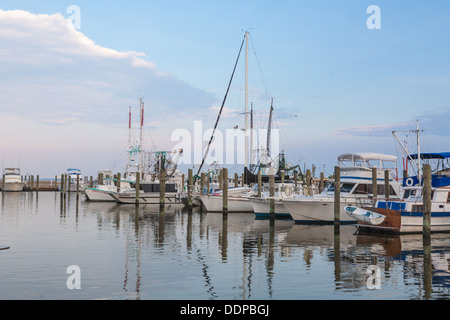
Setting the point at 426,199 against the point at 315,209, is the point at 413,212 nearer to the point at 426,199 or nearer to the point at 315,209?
the point at 426,199

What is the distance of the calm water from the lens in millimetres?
12109

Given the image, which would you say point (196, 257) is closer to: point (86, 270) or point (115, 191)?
point (86, 270)

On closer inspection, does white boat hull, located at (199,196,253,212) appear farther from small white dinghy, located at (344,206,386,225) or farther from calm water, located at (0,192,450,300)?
small white dinghy, located at (344,206,386,225)

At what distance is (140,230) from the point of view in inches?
1033

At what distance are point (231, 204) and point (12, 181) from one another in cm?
6422

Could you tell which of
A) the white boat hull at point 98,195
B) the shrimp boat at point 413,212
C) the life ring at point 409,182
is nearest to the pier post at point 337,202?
the shrimp boat at point 413,212

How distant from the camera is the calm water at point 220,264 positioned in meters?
12.1

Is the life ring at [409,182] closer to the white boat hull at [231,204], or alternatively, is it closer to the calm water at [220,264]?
the calm water at [220,264]

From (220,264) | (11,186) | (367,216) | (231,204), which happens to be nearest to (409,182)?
(367,216)

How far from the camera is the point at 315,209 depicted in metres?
29.7

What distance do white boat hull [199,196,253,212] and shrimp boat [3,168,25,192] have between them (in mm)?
57378

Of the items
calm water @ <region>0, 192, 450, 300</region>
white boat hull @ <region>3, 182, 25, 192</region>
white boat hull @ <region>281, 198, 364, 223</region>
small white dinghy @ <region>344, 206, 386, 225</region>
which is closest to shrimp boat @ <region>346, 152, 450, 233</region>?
small white dinghy @ <region>344, 206, 386, 225</region>

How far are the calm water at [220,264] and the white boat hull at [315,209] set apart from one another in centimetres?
268
